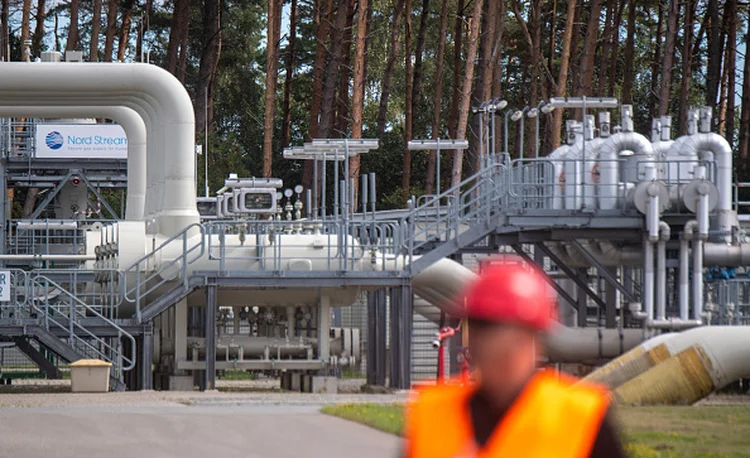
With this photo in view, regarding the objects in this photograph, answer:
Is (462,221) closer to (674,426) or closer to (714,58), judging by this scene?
(674,426)

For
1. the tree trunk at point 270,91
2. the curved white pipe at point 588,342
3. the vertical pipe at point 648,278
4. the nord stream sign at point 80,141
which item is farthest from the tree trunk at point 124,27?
the vertical pipe at point 648,278

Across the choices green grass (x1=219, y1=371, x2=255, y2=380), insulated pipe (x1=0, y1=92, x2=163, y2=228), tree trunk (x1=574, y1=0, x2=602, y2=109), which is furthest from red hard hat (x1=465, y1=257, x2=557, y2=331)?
tree trunk (x1=574, y1=0, x2=602, y2=109)

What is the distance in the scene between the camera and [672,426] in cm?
1830

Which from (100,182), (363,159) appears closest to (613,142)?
(100,182)

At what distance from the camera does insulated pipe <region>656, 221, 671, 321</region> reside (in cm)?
2970

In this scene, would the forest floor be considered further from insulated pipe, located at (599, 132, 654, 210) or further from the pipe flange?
insulated pipe, located at (599, 132, 654, 210)

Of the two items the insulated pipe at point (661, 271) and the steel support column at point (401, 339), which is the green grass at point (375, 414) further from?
the insulated pipe at point (661, 271)

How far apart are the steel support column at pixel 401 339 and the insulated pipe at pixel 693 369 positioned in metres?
5.45

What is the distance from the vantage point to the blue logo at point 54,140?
45.2 meters

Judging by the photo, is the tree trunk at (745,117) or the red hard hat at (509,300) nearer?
the red hard hat at (509,300)

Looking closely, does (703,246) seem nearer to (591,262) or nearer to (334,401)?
(591,262)

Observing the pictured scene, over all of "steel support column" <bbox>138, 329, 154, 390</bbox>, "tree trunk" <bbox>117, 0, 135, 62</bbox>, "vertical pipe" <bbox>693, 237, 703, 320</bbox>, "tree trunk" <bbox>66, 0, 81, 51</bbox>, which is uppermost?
"tree trunk" <bbox>117, 0, 135, 62</bbox>

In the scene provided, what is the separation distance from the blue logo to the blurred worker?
42278mm

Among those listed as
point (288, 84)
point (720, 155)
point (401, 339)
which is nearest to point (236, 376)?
point (401, 339)
